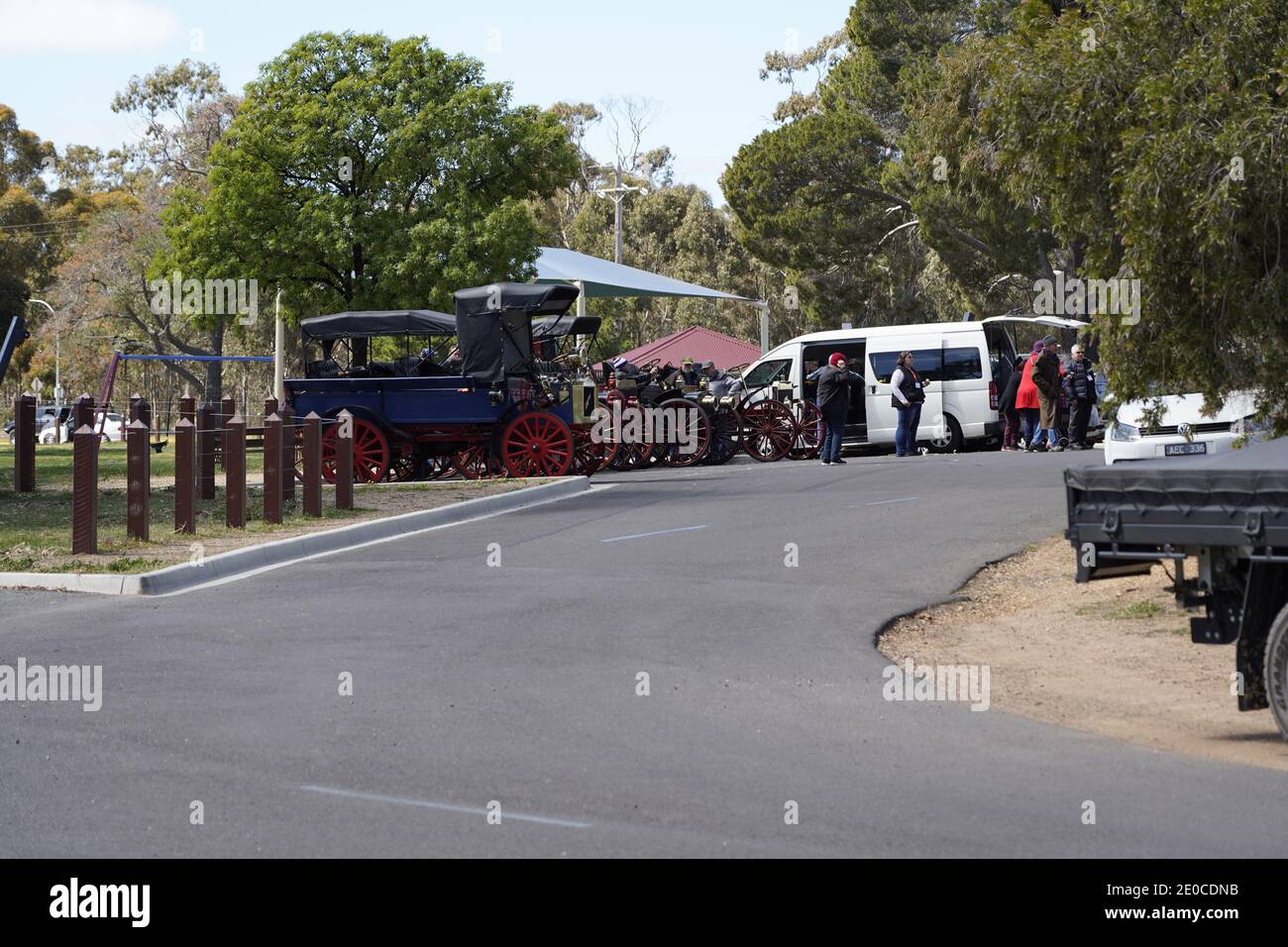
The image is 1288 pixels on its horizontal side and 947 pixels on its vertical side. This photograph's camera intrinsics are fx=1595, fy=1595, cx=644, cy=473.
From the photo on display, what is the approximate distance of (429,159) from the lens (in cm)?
3050

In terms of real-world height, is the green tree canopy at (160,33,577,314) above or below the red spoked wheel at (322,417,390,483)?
above

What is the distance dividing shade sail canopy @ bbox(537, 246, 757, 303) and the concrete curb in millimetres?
16210

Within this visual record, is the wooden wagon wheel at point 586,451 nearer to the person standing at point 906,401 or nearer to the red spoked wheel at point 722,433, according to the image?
the red spoked wheel at point 722,433

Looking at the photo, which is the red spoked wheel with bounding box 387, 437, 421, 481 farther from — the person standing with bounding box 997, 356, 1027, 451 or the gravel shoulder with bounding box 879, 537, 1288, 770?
the gravel shoulder with bounding box 879, 537, 1288, 770

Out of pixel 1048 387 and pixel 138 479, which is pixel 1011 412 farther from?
pixel 138 479

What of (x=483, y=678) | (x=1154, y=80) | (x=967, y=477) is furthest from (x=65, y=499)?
(x=1154, y=80)

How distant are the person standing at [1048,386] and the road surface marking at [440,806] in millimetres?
21527

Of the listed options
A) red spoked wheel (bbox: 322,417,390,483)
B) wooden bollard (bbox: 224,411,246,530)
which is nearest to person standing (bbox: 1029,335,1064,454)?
red spoked wheel (bbox: 322,417,390,483)

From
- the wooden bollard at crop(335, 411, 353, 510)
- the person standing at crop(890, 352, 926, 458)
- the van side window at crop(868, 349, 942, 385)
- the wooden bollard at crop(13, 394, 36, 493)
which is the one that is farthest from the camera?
the van side window at crop(868, 349, 942, 385)

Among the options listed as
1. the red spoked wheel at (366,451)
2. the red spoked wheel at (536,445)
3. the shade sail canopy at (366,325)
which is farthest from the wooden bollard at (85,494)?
the shade sail canopy at (366,325)

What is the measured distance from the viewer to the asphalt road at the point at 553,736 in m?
5.77

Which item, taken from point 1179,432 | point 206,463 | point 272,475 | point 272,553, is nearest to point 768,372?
point 1179,432

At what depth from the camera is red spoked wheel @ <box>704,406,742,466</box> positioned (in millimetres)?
26766
